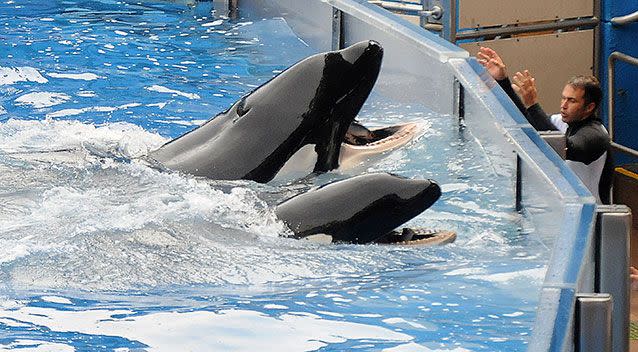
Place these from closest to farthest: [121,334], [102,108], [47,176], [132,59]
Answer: [121,334] < [47,176] < [102,108] < [132,59]

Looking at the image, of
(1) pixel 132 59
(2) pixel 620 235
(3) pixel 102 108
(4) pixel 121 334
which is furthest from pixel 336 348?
(1) pixel 132 59

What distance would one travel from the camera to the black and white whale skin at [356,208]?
11.9 ft

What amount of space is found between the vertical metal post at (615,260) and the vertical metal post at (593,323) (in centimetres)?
41

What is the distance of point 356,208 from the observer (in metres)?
3.63

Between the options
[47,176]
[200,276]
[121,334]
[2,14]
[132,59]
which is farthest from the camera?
[2,14]

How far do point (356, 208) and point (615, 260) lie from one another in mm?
1042

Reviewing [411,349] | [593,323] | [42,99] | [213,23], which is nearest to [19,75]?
[42,99]

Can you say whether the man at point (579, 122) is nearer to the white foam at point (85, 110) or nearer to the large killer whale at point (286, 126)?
the large killer whale at point (286, 126)

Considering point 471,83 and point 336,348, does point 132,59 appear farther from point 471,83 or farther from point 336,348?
point 336,348

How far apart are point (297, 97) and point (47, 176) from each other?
945 mm

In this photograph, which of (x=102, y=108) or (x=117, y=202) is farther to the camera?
(x=102, y=108)

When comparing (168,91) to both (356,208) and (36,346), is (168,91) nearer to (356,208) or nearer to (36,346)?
(356,208)

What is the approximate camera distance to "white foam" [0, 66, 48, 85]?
21.7 ft

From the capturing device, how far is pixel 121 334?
300 cm
